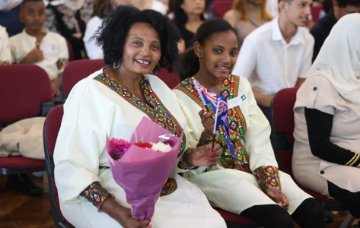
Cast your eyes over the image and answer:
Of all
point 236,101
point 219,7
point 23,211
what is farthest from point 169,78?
point 219,7

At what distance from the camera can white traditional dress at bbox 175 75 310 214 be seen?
242 centimetres

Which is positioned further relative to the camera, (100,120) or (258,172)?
(258,172)

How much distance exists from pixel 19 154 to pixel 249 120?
3.87 feet

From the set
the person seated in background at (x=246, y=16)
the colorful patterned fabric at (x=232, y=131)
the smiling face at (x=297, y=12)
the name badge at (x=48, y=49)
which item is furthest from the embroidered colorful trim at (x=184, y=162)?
the person seated in background at (x=246, y=16)

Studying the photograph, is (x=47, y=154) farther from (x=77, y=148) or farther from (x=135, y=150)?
(x=135, y=150)

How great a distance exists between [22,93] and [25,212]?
72 cm

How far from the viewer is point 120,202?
210 cm

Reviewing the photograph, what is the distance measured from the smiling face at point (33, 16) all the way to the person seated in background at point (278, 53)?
4.94 feet

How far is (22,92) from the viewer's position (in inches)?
131

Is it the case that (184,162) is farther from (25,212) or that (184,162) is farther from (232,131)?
(25,212)

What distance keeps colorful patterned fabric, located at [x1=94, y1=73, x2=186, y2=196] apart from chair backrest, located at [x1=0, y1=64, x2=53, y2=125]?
112cm

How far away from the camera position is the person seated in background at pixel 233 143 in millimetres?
2359

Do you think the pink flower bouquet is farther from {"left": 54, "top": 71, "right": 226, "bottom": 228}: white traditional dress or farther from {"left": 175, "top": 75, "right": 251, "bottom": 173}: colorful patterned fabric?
{"left": 175, "top": 75, "right": 251, "bottom": 173}: colorful patterned fabric

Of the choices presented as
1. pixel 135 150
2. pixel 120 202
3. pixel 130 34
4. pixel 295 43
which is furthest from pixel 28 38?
pixel 135 150
